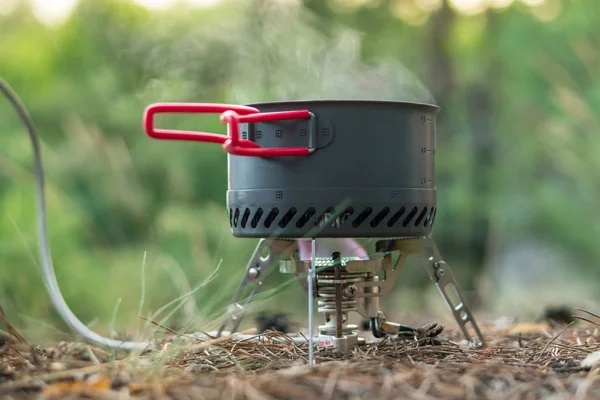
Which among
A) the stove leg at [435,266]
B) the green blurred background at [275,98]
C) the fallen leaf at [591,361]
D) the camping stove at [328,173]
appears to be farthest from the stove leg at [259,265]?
the green blurred background at [275,98]

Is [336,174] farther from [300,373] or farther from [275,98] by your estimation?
[275,98]

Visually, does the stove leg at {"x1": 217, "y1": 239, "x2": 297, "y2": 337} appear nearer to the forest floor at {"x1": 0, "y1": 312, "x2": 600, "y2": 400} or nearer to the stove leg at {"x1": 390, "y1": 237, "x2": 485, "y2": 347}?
the forest floor at {"x1": 0, "y1": 312, "x2": 600, "y2": 400}

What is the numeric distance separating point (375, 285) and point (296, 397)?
68cm

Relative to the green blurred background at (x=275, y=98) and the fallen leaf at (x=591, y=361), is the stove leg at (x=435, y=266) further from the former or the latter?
the green blurred background at (x=275, y=98)

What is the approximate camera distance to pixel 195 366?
1.61 m

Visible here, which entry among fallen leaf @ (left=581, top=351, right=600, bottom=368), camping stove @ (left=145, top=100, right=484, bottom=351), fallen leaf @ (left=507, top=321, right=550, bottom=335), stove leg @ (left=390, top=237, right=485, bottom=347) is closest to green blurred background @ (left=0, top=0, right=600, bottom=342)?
fallen leaf @ (left=507, top=321, right=550, bottom=335)

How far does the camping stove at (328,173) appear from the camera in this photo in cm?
167

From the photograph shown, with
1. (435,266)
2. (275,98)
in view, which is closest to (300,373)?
(435,266)

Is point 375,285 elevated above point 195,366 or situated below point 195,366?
above

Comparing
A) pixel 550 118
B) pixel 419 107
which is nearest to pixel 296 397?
pixel 419 107

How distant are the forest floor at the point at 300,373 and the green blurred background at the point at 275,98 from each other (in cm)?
243

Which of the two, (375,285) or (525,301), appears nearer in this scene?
(375,285)

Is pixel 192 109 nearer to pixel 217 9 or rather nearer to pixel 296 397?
pixel 296 397

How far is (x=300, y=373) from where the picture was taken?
1367 mm
